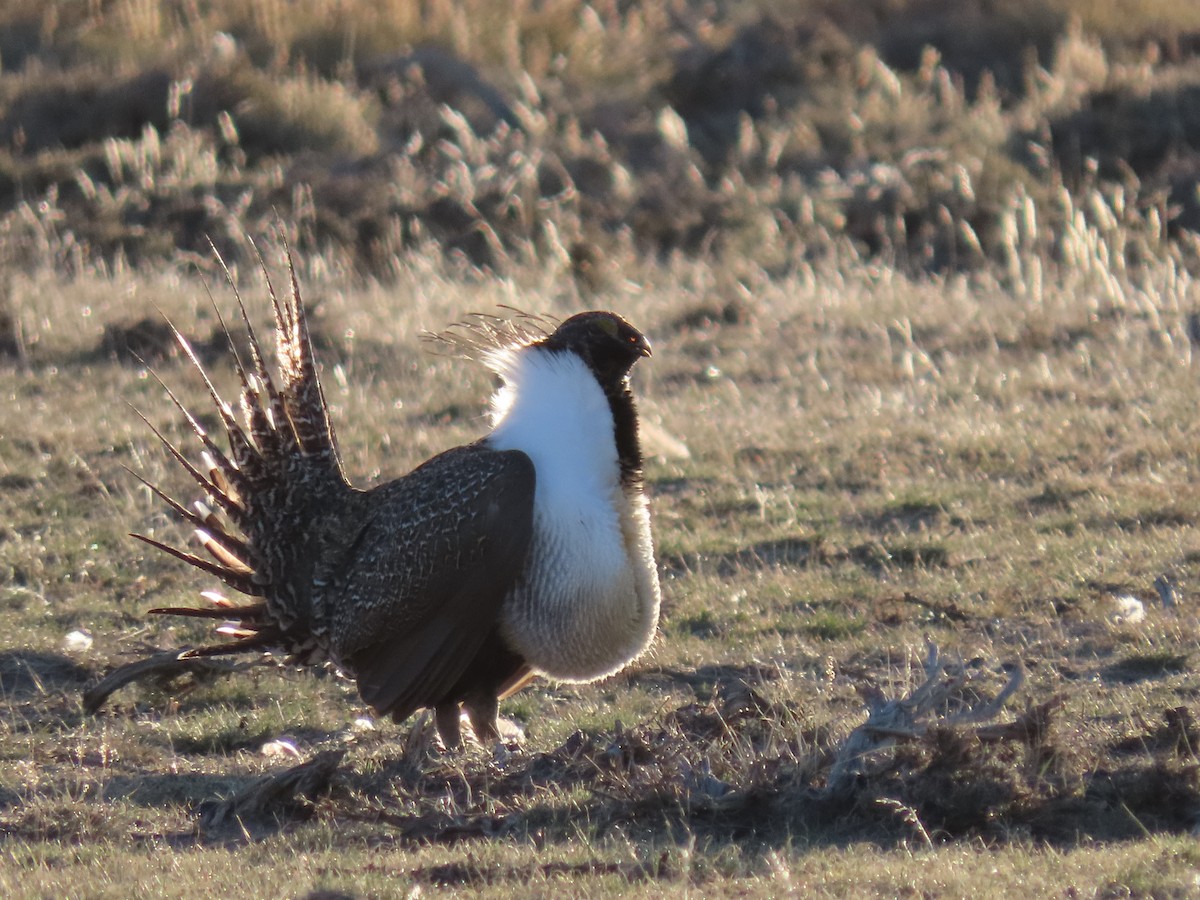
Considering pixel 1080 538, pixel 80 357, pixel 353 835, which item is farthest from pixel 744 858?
pixel 80 357

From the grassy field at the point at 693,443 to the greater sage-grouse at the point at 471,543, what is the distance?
216mm

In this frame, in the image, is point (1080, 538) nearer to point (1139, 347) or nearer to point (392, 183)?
point (1139, 347)

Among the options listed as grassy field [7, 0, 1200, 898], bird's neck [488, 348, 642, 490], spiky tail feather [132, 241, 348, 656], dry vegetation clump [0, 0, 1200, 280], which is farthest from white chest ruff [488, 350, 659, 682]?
dry vegetation clump [0, 0, 1200, 280]

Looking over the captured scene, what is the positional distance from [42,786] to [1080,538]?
3115 millimetres

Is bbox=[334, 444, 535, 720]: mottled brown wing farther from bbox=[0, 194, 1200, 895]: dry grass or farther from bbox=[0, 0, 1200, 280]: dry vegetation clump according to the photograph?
bbox=[0, 0, 1200, 280]: dry vegetation clump

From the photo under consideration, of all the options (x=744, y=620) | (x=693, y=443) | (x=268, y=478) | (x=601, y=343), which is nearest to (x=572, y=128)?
(x=693, y=443)

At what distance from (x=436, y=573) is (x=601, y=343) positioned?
0.64 metres

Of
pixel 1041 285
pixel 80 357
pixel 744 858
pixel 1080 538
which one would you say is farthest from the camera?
pixel 1041 285

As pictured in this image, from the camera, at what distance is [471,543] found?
392 cm

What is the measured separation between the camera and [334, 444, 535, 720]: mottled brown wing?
391 cm

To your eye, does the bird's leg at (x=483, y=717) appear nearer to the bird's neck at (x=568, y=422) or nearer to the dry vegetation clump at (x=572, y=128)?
the bird's neck at (x=568, y=422)

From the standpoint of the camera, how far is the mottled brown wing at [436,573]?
12.8ft

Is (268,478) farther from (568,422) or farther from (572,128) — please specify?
(572,128)

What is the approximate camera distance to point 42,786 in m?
3.92
